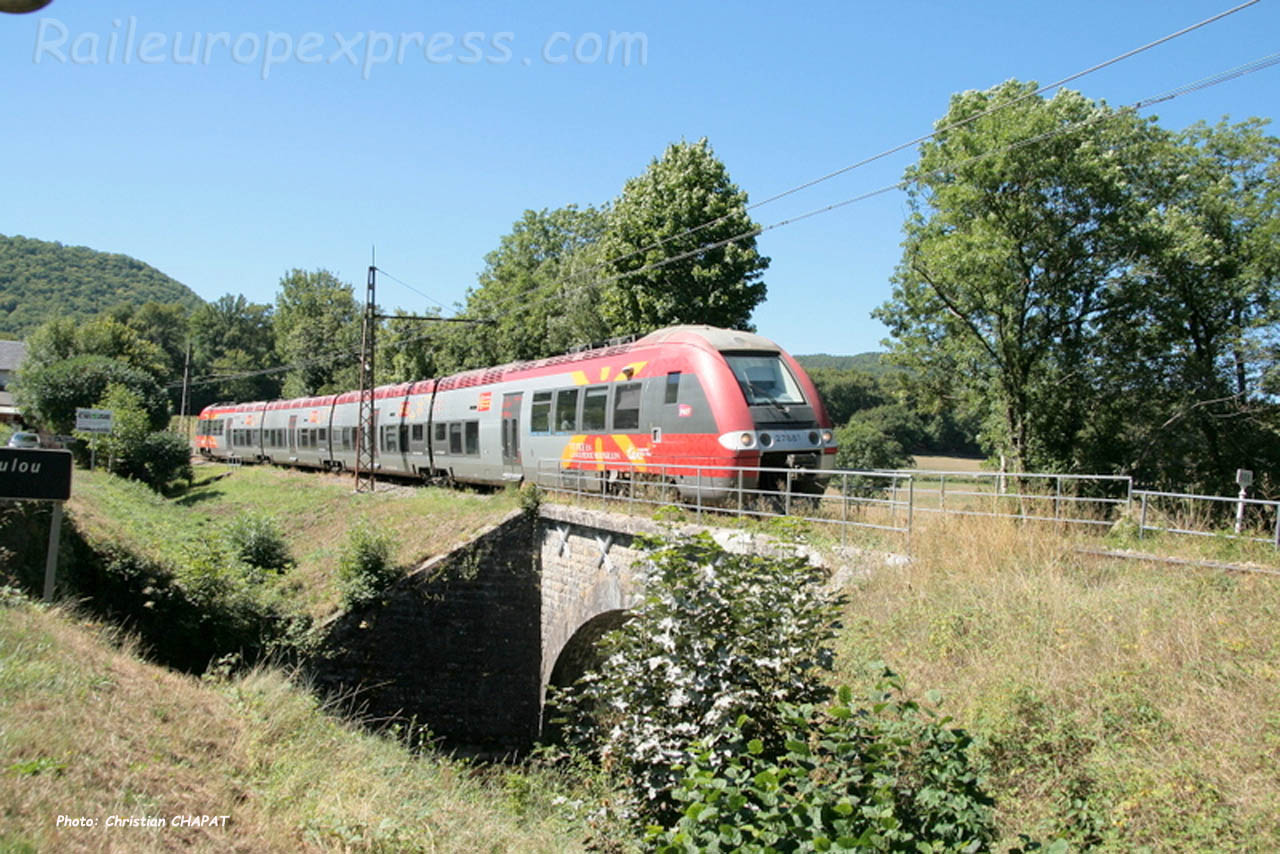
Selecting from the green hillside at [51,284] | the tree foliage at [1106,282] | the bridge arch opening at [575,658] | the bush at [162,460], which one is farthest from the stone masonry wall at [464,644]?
the green hillside at [51,284]

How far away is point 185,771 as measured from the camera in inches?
225

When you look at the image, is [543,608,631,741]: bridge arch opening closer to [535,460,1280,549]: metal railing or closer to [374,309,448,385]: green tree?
[535,460,1280,549]: metal railing

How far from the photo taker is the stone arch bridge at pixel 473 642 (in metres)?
15.4

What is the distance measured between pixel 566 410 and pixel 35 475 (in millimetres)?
8919

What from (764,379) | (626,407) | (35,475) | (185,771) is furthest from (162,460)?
(185,771)

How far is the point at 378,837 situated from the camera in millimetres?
5477

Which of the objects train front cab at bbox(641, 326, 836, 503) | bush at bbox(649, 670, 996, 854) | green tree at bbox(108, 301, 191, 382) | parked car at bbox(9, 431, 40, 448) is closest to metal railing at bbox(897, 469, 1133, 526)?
train front cab at bbox(641, 326, 836, 503)

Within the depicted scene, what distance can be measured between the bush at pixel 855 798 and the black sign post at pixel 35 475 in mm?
7194

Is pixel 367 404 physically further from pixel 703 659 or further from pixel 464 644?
pixel 703 659

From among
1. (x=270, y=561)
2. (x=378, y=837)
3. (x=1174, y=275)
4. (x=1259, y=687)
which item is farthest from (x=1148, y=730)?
(x=1174, y=275)

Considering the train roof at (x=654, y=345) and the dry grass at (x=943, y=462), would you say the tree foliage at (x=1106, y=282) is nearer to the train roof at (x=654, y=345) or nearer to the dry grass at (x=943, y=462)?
the train roof at (x=654, y=345)

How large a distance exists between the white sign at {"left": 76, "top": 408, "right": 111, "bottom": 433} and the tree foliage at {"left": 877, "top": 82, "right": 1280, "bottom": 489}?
90.7 ft

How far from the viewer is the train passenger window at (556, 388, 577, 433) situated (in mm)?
15945

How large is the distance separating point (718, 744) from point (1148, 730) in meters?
2.61
